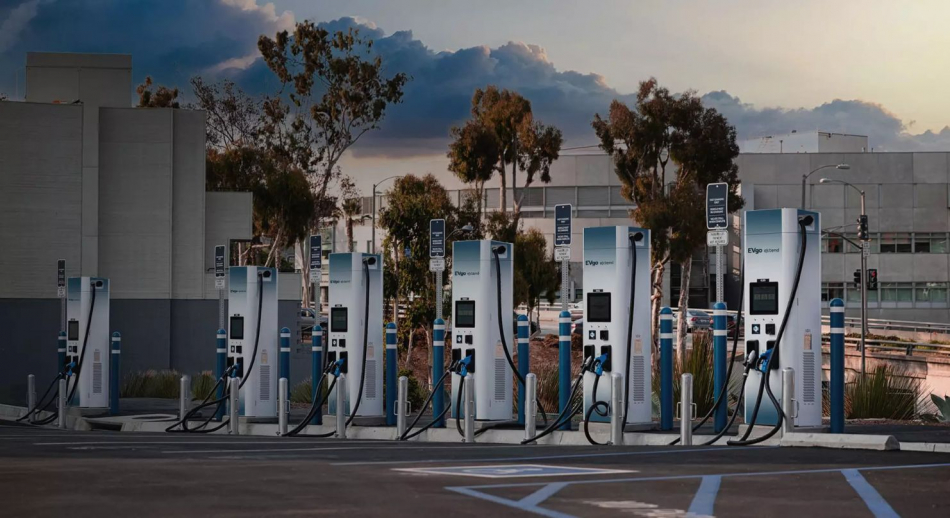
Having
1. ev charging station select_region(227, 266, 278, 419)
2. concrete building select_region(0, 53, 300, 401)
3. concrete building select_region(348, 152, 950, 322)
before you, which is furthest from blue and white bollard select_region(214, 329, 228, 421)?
concrete building select_region(348, 152, 950, 322)

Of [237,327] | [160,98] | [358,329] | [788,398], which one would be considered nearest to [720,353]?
[788,398]

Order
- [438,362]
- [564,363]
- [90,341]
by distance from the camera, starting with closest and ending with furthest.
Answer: [564,363] < [438,362] < [90,341]

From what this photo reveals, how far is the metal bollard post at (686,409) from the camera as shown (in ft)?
50.9

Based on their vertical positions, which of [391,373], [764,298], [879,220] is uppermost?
[879,220]

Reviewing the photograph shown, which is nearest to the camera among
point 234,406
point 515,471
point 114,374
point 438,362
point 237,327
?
point 515,471

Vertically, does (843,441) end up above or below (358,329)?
below

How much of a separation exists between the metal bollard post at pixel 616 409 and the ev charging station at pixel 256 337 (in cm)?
848

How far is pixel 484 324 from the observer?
19.1 metres

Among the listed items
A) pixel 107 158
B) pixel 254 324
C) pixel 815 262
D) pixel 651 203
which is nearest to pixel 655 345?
pixel 651 203

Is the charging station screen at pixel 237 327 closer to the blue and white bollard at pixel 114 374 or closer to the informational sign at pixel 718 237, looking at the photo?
the blue and white bollard at pixel 114 374

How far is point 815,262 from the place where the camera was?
16172mm

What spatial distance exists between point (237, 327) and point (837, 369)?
11.6m

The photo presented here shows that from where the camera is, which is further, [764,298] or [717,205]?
[717,205]

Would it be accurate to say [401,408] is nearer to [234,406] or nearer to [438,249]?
[438,249]
